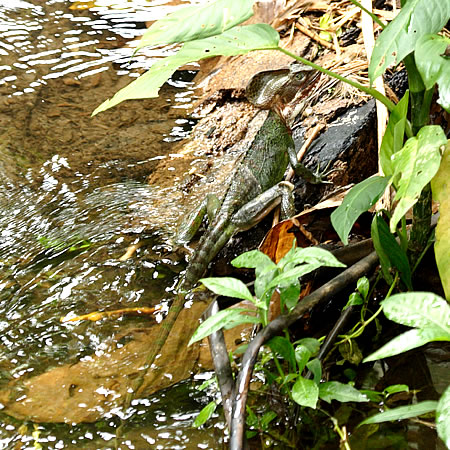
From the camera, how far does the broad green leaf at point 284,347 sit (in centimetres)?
238

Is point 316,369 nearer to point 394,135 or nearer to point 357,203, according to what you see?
point 357,203

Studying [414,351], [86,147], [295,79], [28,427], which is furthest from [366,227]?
[86,147]

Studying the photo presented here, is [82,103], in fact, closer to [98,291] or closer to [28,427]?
[98,291]

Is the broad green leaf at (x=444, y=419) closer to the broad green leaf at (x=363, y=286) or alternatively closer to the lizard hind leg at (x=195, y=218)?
the broad green leaf at (x=363, y=286)

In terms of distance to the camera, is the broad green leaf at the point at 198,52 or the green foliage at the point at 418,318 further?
the broad green leaf at the point at 198,52

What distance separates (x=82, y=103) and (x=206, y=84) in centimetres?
114

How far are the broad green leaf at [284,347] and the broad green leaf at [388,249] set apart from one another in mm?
619

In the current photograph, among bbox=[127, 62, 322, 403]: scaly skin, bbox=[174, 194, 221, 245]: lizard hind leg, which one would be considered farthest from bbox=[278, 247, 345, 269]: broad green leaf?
bbox=[174, 194, 221, 245]: lizard hind leg

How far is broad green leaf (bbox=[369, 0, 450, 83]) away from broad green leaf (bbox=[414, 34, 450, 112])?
3 centimetres

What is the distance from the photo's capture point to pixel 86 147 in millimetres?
5055

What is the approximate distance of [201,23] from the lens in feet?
7.43

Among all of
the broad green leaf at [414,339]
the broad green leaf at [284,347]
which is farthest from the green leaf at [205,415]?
the broad green leaf at [414,339]

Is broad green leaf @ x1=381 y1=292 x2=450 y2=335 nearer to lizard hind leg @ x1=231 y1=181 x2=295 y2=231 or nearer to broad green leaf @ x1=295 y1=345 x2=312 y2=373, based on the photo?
broad green leaf @ x1=295 y1=345 x2=312 y2=373

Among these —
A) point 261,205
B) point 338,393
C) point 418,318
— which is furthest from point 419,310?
point 261,205
